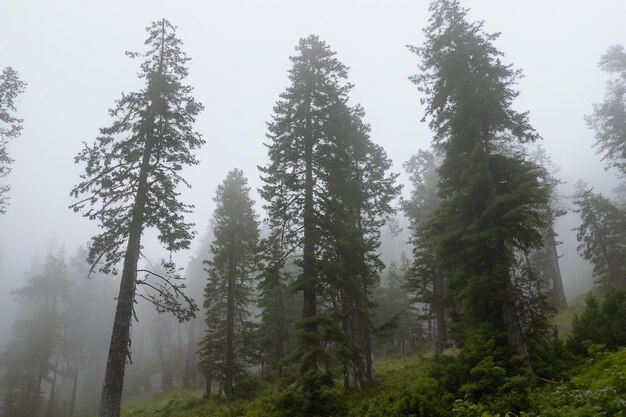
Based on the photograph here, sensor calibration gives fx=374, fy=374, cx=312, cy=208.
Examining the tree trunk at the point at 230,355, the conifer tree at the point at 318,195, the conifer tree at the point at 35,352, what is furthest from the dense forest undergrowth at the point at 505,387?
the conifer tree at the point at 35,352

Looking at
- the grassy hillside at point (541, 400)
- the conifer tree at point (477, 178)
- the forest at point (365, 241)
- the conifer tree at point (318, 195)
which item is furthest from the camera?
the conifer tree at point (318, 195)

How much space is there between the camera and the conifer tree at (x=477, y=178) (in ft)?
43.5

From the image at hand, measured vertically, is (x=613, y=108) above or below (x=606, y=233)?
above

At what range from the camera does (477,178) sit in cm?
1403

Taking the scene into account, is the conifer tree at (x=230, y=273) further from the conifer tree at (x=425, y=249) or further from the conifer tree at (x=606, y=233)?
the conifer tree at (x=606, y=233)

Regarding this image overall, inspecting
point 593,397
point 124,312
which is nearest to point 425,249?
point 593,397

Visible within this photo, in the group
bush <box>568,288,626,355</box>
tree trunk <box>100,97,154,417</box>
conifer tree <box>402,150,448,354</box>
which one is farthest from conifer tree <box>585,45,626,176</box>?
tree trunk <box>100,97,154,417</box>

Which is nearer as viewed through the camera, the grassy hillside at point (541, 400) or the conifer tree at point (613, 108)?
the grassy hillside at point (541, 400)

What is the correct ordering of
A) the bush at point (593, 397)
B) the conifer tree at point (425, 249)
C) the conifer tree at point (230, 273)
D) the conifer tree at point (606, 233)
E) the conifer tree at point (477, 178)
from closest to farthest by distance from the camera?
1. the bush at point (593, 397)
2. the conifer tree at point (477, 178)
3. the conifer tree at point (425, 249)
4. the conifer tree at point (230, 273)
5. the conifer tree at point (606, 233)

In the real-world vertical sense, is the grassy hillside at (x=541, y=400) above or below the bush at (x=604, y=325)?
below

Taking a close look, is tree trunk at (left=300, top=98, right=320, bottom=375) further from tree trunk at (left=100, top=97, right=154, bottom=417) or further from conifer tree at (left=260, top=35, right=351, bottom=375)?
tree trunk at (left=100, top=97, right=154, bottom=417)

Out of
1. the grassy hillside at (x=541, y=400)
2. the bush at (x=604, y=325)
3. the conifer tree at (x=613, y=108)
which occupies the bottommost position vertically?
the grassy hillside at (x=541, y=400)

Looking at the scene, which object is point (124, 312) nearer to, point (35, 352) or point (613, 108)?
point (613, 108)

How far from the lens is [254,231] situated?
26.8m
